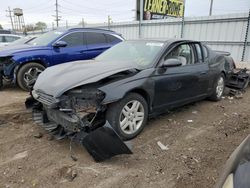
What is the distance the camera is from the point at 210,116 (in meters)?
4.98

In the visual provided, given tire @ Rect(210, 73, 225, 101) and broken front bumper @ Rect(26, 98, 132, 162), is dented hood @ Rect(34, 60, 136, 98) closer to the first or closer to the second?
broken front bumper @ Rect(26, 98, 132, 162)

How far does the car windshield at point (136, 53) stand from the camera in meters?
4.12

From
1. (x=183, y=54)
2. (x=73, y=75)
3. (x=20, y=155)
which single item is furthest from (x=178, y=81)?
(x=20, y=155)

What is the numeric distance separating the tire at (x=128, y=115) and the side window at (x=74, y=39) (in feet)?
14.3

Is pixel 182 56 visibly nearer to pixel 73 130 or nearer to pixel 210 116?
pixel 210 116

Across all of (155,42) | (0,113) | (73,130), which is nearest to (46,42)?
(0,113)

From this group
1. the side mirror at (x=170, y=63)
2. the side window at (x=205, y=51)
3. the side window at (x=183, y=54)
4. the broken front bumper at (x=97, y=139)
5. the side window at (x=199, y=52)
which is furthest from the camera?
the side window at (x=205, y=51)

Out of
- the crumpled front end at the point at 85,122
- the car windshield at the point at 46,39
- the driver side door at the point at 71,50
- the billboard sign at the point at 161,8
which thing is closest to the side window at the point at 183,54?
the crumpled front end at the point at 85,122

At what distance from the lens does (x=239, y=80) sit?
23.2 ft

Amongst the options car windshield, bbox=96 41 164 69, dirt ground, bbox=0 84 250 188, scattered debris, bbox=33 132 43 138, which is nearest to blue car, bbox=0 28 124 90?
dirt ground, bbox=0 84 250 188

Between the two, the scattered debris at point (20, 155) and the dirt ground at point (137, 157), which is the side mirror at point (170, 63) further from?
the scattered debris at point (20, 155)

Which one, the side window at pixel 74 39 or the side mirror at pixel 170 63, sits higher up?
the side window at pixel 74 39

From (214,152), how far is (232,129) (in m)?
1.08

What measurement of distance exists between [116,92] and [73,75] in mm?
704
